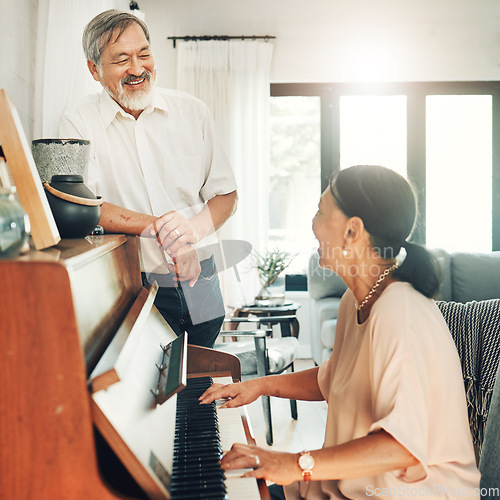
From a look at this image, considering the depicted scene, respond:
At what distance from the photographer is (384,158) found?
17.6 ft

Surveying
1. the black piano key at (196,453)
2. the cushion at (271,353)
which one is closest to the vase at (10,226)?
the black piano key at (196,453)

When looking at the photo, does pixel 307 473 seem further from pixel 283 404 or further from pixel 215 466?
pixel 283 404

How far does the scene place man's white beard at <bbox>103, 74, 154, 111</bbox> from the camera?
186cm

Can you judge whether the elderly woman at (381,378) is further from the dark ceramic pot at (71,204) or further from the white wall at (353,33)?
the white wall at (353,33)

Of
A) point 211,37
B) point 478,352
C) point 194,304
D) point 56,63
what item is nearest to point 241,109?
point 211,37

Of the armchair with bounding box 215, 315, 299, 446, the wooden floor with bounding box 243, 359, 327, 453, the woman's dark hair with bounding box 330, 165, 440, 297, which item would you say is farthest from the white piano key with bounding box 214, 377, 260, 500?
the wooden floor with bounding box 243, 359, 327, 453

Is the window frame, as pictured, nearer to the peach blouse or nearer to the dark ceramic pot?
the peach blouse

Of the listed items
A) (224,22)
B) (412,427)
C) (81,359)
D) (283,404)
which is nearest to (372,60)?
(224,22)

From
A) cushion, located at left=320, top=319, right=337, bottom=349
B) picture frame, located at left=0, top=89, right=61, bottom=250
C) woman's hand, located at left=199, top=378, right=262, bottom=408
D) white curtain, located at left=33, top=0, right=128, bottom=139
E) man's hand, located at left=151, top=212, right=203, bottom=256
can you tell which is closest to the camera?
picture frame, located at left=0, top=89, right=61, bottom=250

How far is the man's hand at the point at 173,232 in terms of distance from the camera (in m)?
1.57

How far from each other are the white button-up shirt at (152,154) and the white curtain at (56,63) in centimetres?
18

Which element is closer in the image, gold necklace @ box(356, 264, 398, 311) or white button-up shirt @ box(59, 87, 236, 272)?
gold necklace @ box(356, 264, 398, 311)

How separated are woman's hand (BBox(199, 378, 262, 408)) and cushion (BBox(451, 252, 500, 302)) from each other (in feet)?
10.0

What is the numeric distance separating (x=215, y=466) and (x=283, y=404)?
3.02 metres
